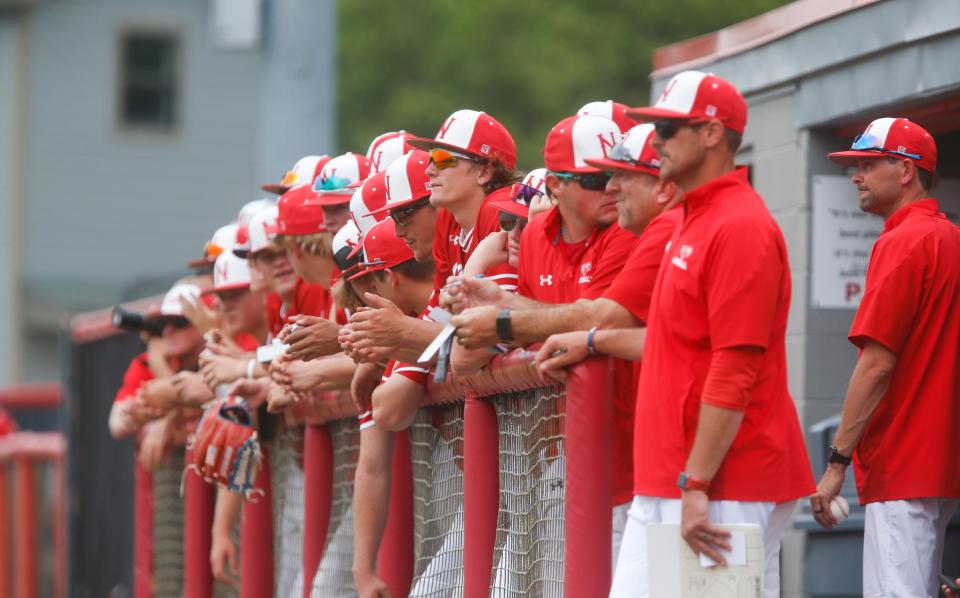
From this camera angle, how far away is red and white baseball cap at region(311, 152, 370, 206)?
7.50 meters

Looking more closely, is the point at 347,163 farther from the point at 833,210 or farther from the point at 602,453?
the point at 602,453

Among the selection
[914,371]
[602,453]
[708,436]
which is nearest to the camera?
[708,436]

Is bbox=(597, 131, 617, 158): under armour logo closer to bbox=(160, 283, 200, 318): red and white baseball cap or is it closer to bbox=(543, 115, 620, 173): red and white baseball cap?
bbox=(543, 115, 620, 173): red and white baseball cap

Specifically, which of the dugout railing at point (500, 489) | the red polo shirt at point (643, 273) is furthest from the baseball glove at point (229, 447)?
the red polo shirt at point (643, 273)

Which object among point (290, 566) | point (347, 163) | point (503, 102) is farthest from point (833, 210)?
point (503, 102)

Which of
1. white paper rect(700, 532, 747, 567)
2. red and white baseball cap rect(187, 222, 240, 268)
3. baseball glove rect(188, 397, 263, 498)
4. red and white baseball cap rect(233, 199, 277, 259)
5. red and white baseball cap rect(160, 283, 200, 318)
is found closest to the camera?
white paper rect(700, 532, 747, 567)

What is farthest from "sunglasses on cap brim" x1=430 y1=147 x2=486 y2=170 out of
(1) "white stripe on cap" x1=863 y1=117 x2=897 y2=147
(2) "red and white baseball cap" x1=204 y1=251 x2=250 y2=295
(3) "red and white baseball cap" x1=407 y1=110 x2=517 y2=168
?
(2) "red and white baseball cap" x1=204 y1=251 x2=250 y2=295

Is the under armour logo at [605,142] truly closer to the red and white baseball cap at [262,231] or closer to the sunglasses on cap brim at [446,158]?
the sunglasses on cap brim at [446,158]

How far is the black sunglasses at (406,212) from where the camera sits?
6.36 metres

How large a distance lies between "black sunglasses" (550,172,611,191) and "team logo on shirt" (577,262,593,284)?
233 mm

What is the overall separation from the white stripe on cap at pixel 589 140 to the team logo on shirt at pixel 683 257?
0.74 metres

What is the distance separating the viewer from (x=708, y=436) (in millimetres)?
4352

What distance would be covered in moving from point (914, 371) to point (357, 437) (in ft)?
7.45

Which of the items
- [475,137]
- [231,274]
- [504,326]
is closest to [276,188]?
[231,274]
